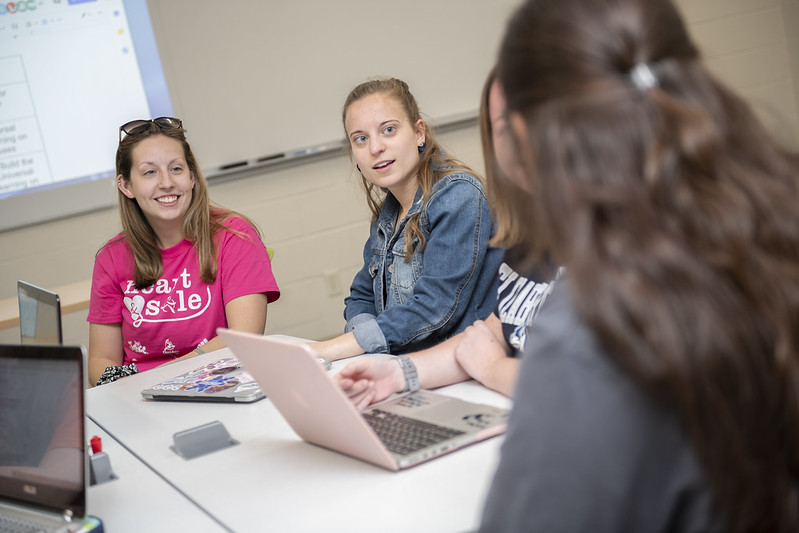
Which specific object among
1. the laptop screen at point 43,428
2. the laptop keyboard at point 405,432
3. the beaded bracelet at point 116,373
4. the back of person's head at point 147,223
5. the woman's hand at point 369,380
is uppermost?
the back of person's head at point 147,223

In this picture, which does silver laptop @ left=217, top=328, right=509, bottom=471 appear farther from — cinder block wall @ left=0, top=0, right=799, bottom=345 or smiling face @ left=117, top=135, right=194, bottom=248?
cinder block wall @ left=0, top=0, right=799, bottom=345

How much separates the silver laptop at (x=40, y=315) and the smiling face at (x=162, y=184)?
24.4 inches

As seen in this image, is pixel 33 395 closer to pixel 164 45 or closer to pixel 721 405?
pixel 721 405

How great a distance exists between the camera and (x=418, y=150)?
217cm

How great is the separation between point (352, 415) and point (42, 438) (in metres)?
0.43

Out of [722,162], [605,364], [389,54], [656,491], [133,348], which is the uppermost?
[389,54]

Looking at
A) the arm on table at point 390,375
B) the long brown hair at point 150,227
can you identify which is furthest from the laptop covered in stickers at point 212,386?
the long brown hair at point 150,227

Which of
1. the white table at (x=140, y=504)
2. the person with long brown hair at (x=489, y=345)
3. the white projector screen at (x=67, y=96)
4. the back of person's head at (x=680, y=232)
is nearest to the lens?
the back of person's head at (x=680, y=232)

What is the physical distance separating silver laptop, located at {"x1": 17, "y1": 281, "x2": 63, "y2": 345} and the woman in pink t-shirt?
0.55m

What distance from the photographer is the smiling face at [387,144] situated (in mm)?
2113

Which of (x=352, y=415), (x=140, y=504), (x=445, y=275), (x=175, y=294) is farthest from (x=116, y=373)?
(x=352, y=415)

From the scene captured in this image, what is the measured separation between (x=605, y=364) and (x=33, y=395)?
0.83 metres

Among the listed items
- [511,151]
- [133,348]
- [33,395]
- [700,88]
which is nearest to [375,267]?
[133,348]

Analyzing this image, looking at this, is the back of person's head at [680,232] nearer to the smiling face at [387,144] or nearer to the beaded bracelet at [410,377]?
the beaded bracelet at [410,377]
